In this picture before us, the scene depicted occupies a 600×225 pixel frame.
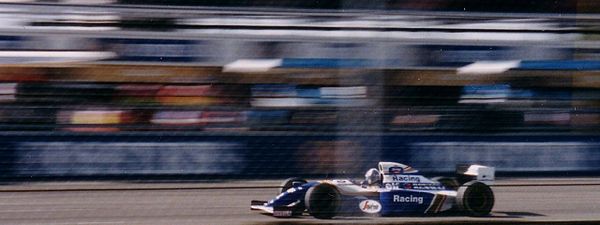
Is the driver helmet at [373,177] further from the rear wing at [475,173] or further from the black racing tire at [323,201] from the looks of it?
the rear wing at [475,173]

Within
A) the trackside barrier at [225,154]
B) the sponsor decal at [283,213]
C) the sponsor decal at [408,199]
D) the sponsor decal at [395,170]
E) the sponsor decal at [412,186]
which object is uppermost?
the trackside barrier at [225,154]

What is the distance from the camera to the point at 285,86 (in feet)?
16.4

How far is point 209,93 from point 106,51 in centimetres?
63

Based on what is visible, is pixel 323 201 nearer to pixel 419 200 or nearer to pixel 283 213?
pixel 283 213

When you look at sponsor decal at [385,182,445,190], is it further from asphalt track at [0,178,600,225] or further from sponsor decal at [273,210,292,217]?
asphalt track at [0,178,600,225]

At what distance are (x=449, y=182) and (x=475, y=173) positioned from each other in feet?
2.91

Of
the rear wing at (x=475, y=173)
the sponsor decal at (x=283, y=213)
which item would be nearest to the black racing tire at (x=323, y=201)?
the sponsor decal at (x=283, y=213)

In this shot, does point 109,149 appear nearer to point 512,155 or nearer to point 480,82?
point 480,82

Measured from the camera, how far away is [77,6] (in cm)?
394

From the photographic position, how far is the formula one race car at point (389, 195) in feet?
16.2

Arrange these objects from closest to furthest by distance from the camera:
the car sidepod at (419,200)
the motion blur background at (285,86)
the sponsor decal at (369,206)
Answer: the motion blur background at (285,86) → the sponsor decal at (369,206) → the car sidepod at (419,200)

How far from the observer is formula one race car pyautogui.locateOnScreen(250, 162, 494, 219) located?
195 inches

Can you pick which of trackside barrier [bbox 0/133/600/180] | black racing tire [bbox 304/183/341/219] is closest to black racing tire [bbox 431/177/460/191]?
trackside barrier [bbox 0/133/600/180]

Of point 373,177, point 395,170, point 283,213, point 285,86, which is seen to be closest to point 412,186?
point 395,170
